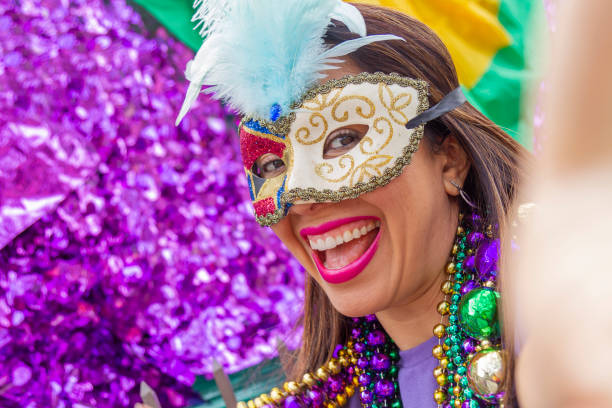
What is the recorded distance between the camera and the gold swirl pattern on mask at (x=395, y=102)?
1522 mm

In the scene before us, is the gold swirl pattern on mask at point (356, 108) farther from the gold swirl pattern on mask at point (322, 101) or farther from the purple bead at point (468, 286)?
the purple bead at point (468, 286)

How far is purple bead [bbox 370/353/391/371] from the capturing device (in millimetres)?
1787

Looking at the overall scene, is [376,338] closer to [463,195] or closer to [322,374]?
[322,374]

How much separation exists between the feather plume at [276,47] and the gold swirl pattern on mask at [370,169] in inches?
9.5

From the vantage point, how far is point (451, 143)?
1.66 m

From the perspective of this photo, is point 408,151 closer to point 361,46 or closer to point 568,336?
point 361,46

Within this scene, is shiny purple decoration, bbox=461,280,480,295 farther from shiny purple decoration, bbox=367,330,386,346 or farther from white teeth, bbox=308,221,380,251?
shiny purple decoration, bbox=367,330,386,346

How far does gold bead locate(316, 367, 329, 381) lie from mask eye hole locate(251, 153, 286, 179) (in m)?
0.60

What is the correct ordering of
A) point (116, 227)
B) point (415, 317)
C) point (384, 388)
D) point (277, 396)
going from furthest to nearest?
point (116, 227), point (277, 396), point (384, 388), point (415, 317)

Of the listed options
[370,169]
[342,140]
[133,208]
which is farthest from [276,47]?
[133,208]

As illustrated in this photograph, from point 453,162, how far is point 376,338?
556 mm

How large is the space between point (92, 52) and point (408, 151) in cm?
234

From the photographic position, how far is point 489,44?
304 centimetres

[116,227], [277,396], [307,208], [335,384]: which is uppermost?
[307,208]
